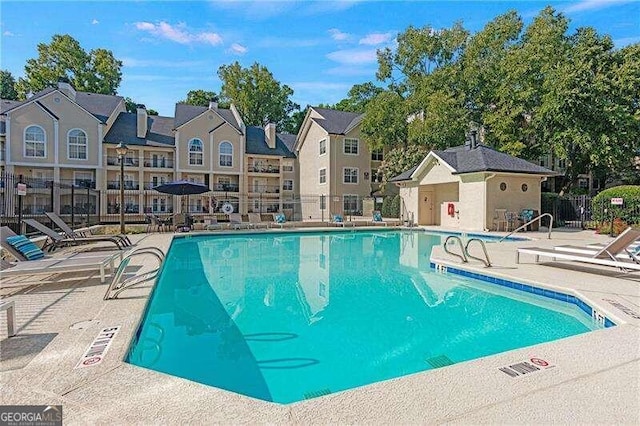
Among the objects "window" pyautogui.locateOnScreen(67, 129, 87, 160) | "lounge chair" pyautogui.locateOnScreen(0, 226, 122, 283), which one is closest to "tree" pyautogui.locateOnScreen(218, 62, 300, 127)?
"window" pyautogui.locateOnScreen(67, 129, 87, 160)

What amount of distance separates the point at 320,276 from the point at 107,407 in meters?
7.01

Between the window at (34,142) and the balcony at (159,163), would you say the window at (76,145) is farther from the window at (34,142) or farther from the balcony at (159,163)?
the balcony at (159,163)

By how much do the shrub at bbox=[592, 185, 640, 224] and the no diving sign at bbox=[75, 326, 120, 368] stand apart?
2209 cm

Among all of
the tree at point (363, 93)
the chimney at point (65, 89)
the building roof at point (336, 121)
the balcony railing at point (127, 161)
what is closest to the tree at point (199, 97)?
the tree at point (363, 93)

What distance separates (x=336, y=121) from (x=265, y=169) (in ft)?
25.2

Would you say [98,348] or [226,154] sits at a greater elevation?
[226,154]

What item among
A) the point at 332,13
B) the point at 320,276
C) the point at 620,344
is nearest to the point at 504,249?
the point at 320,276

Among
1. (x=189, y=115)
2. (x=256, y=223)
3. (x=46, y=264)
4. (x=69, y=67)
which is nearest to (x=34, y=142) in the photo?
A: (x=189, y=115)

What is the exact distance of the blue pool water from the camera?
4219 millimetres

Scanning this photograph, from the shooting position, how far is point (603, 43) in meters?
24.0

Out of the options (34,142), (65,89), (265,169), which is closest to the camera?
(34,142)

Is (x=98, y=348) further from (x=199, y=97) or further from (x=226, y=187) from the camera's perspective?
(x=199, y=97)

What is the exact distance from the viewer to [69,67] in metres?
41.6

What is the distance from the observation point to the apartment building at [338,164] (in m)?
30.5
